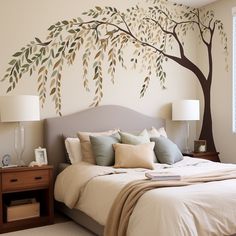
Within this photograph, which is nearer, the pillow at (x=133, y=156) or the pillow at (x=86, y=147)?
the pillow at (x=133, y=156)

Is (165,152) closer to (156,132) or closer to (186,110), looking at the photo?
(156,132)

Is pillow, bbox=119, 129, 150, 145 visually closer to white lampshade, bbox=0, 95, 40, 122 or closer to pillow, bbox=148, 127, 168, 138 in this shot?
Answer: pillow, bbox=148, 127, 168, 138

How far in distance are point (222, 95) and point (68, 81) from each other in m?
2.43

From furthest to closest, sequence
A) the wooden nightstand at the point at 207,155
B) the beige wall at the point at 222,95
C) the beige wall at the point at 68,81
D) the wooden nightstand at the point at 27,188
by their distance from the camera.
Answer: the beige wall at the point at 222,95, the wooden nightstand at the point at 207,155, the beige wall at the point at 68,81, the wooden nightstand at the point at 27,188

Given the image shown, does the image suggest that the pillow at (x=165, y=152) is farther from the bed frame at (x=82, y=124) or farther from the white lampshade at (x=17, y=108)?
the white lampshade at (x=17, y=108)

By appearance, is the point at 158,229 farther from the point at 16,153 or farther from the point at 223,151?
the point at 223,151

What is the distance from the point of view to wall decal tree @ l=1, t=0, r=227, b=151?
13.6 feet

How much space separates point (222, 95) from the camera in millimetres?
5105

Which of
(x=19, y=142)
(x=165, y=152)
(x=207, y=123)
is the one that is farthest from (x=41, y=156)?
(x=207, y=123)

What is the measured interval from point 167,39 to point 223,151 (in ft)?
6.46

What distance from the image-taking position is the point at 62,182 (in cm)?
373

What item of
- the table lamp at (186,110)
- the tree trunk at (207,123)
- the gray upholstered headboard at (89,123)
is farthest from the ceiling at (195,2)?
the gray upholstered headboard at (89,123)

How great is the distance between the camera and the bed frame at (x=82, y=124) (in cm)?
408

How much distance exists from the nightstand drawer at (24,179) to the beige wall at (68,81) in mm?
513
